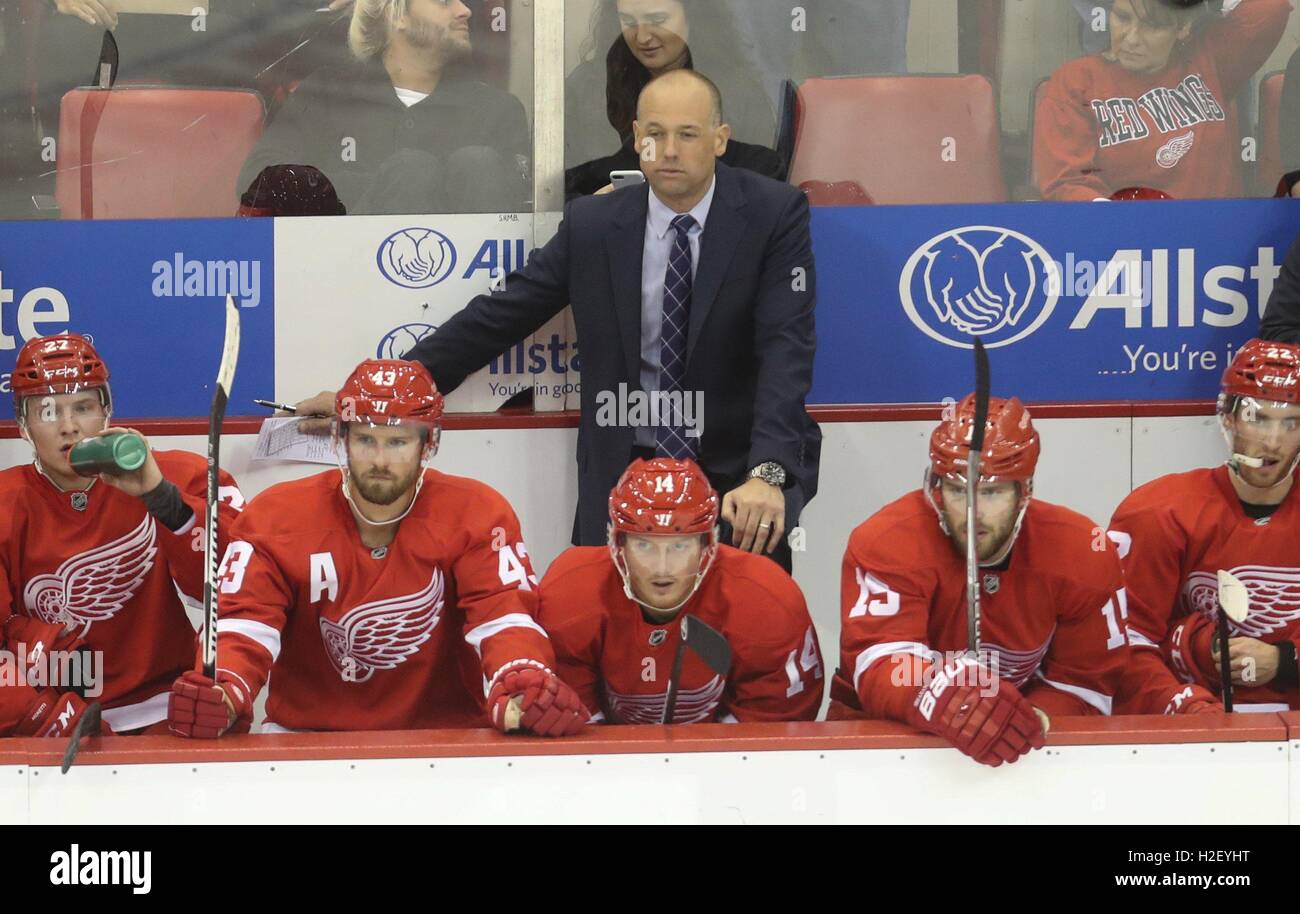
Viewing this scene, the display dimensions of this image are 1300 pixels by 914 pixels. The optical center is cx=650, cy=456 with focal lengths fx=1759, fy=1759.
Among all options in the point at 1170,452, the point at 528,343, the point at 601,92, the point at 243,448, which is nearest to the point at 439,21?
the point at 601,92

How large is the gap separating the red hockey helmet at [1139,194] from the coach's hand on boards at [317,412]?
2.28 meters

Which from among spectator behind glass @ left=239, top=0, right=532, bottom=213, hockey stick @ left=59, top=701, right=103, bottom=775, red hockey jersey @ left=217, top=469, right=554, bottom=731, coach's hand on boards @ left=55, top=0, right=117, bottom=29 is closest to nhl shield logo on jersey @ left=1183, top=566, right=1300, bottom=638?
red hockey jersey @ left=217, top=469, right=554, bottom=731

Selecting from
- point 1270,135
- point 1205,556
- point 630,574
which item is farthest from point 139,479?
point 1270,135

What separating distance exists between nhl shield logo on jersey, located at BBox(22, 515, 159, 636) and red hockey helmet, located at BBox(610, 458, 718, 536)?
1.23 metres

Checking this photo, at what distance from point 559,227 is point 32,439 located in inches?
57.5

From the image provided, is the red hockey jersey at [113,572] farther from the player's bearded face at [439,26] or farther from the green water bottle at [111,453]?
the player's bearded face at [439,26]

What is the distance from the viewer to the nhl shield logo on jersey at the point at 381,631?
388cm

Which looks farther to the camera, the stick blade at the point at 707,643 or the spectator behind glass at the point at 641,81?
the spectator behind glass at the point at 641,81

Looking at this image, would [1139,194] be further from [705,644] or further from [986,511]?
[705,644]

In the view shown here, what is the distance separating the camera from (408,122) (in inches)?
192

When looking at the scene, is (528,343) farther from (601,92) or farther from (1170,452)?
(1170,452)

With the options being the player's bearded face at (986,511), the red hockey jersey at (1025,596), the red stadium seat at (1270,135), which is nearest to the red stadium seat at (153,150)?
the red hockey jersey at (1025,596)

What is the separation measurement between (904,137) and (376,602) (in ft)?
6.87
